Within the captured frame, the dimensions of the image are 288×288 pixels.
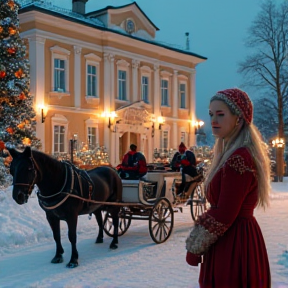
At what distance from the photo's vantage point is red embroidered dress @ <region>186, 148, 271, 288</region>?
2.61 metres

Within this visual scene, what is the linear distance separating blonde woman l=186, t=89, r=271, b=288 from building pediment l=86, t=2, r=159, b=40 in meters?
25.7

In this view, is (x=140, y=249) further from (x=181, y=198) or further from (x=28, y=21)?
(x=28, y=21)

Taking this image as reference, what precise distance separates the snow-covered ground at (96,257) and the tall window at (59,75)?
13.9 meters

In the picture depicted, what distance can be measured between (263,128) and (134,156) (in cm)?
3736

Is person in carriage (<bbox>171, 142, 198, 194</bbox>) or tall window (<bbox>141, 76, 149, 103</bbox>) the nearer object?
person in carriage (<bbox>171, 142, 198, 194</bbox>)

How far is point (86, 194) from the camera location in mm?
7898

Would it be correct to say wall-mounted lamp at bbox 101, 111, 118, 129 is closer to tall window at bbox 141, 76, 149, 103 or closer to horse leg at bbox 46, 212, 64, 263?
tall window at bbox 141, 76, 149, 103

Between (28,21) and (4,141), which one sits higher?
(28,21)

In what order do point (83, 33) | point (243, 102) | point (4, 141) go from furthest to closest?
1. point (83, 33)
2. point (4, 141)
3. point (243, 102)

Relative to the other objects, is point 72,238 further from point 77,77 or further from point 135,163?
point 77,77

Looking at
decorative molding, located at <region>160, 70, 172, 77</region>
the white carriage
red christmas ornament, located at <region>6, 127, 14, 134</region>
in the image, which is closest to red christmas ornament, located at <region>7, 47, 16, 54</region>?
red christmas ornament, located at <region>6, 127, 14, 134</region>

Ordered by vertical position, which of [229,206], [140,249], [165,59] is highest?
[165,59]

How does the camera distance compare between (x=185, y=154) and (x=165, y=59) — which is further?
(x=165, y=59)

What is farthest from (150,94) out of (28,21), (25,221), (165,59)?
(25,221)
